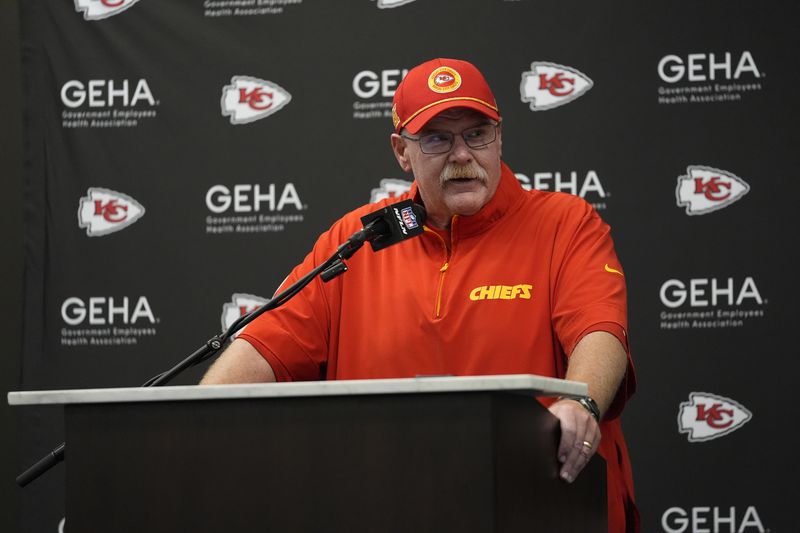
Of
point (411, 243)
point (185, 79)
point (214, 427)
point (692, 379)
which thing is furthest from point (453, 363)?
point (185, 79)

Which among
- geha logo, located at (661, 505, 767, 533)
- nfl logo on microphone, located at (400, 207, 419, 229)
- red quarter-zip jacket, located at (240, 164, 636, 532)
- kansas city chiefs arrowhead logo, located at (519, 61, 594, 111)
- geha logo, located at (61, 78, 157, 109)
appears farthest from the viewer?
geha logo, located at (61, 78, 157, 109)

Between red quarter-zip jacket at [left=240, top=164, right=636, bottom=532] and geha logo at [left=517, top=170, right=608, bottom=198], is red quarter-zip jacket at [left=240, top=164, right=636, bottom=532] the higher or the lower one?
the lower one

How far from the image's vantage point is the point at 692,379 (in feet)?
10.7

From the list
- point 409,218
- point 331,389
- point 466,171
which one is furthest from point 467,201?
point 331,389

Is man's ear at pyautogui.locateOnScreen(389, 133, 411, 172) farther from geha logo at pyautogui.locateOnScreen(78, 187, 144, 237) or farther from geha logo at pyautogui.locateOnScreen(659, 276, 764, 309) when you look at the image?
geha logo at pyautogui.locateOnScreen(78, 187, 144, 237)

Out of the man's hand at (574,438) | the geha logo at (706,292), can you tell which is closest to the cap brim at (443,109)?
the man's hand at (574,438)

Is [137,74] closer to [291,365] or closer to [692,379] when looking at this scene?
[291,365]

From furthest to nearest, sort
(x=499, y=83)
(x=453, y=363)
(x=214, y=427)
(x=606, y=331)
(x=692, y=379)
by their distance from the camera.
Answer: (x=499, y=83) < (x=692, y=379) < (x=453, y=363) < (x=606, y=331) < (x=214, y=427)

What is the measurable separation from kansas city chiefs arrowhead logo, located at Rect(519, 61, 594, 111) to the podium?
217cm

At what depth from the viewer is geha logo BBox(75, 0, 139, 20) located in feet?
12.1

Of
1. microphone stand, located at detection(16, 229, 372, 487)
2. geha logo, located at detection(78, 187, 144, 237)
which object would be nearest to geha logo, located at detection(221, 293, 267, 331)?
geha logo, located at detection(78, 187, 144, 237)

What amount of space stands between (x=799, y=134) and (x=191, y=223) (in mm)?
2096

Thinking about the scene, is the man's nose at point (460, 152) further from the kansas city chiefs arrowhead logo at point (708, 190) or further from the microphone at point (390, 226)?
the kansas city chiefs arrowhead logo at point (708, 190)

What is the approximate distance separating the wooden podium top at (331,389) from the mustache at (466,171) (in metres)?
0.86
